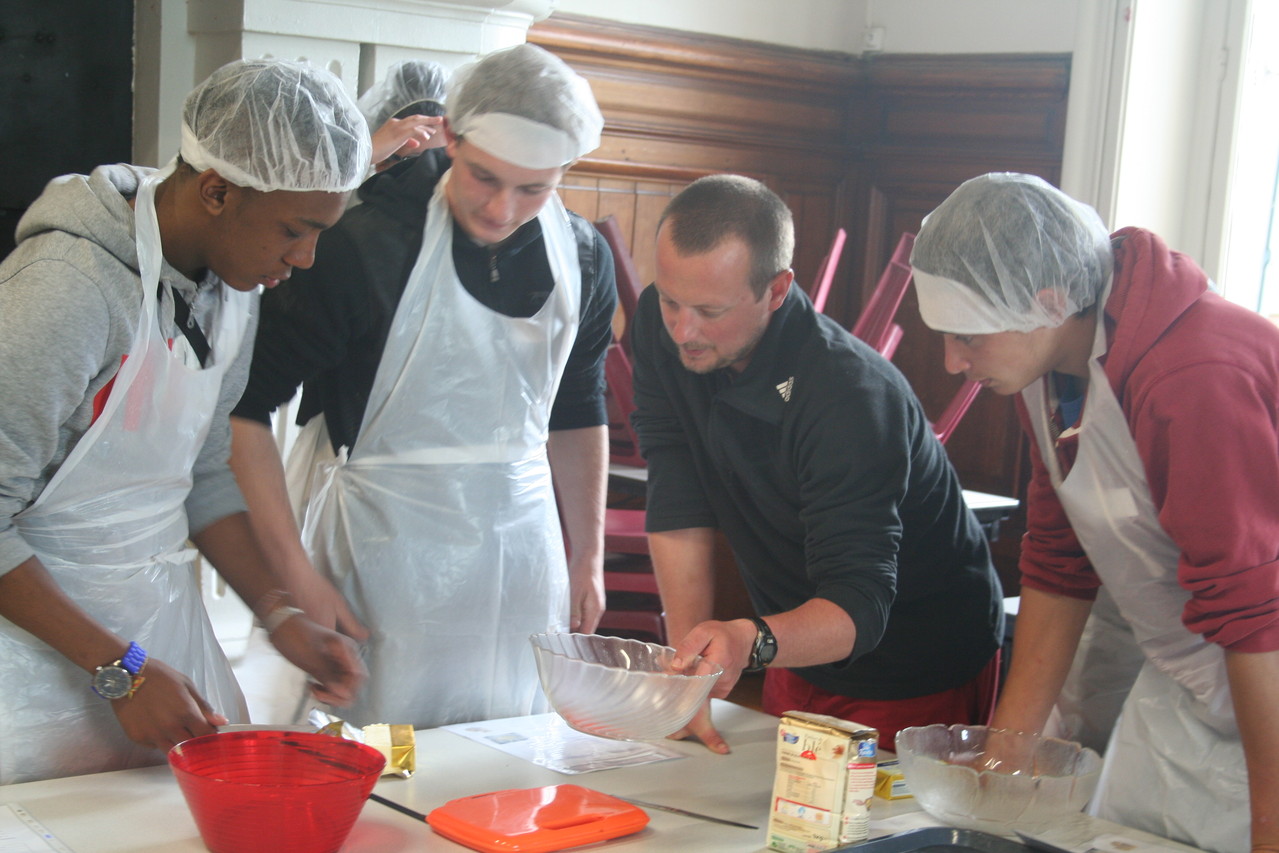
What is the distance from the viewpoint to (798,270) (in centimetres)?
418

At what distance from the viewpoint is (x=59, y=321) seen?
4.01 ft

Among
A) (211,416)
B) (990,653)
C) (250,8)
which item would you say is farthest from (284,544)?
(250,8)

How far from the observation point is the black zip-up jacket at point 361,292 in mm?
1621

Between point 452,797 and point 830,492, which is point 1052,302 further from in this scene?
point 452,797

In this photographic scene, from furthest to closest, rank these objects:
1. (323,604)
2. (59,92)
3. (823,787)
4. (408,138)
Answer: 1. (59,92)
2. (408,138)
3. (323,604)
4. (823,787)

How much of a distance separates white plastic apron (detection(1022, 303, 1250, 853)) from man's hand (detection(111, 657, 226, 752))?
3.28 ft

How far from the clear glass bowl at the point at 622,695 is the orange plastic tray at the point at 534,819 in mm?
76

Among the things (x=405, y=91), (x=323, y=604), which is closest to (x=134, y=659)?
(x=323, y=604)

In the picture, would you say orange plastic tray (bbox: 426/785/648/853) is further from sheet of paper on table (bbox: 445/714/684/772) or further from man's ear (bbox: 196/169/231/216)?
man's ear (bbox: 196/169/231/216)

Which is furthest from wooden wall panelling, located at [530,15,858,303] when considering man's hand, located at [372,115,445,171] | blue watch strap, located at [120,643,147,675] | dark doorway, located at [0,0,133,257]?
blue watch strap, located at [120,643,147,675]

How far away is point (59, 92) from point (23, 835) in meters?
1.80

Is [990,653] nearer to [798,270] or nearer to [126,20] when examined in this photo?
[126,20]

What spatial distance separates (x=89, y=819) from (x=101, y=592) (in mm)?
260

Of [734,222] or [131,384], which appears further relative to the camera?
[734,222]
